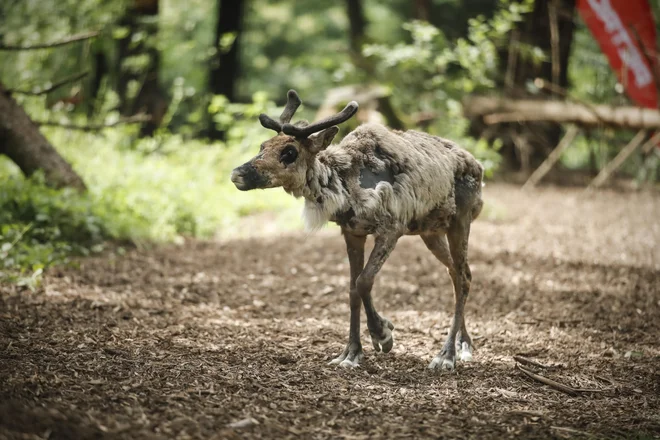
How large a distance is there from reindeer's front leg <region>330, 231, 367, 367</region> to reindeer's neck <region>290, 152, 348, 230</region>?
299 mm

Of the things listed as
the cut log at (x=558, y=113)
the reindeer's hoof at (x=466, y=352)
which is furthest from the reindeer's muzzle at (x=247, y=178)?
the cut log at (x=558, y=113)

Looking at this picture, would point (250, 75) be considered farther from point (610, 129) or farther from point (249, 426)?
point (249, 426)

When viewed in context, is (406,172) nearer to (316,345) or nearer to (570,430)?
(316,345)

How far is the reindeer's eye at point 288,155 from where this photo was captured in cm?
508

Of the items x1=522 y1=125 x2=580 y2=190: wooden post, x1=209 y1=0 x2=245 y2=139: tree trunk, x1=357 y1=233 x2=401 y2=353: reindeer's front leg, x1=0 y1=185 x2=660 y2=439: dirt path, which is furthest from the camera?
x1=209 y1=0 x2=245 y2=139: tree trunk

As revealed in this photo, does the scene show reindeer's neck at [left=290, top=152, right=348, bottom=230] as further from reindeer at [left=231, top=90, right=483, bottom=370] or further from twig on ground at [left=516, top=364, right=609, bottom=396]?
twig on ground at [left=516, top=364, right=609, bottom=396]

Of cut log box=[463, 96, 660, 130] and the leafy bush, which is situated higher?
cut log box=[463, 96, 660, 130]

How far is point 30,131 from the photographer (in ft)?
29.3

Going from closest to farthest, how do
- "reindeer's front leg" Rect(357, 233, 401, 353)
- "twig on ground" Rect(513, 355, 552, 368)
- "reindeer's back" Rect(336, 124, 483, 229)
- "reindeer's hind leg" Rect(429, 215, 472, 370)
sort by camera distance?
"reindeer's front leg" Rect(357, 233, 401, 353), "reindeer's back" Rect(336, 124, 483, 229), "twig on ground" Rect(513, 355, 552, 368), "reindeer's hind leg" Rect(429, 215, 472, 370)

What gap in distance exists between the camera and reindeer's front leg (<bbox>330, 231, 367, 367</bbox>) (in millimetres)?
5418

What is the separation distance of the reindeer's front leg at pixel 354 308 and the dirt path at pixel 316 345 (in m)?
0.15

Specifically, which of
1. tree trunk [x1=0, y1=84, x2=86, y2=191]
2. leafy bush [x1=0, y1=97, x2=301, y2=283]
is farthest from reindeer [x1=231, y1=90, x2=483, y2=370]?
tree trunk [x1=0, y1=84, x2=86, y2=191]

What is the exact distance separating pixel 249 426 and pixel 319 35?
22.6 m

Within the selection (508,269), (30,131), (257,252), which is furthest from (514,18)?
(30,131)
